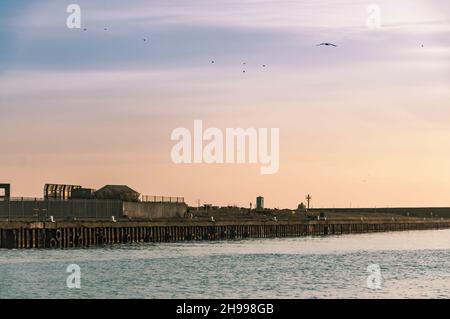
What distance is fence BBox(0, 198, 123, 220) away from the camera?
13188 centimetres

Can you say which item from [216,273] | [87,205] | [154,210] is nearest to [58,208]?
[87,205]

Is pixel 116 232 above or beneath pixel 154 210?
beneath

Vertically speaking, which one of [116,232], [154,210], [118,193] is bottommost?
[116,232]

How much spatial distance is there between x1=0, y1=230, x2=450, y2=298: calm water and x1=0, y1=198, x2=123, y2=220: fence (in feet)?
51.5

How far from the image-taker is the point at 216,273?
291 ft

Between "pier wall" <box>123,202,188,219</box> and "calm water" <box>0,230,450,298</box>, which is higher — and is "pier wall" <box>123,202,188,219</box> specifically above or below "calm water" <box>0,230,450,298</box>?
above

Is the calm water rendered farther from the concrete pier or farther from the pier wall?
the pier wall

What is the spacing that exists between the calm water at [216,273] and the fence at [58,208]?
15.7 metres

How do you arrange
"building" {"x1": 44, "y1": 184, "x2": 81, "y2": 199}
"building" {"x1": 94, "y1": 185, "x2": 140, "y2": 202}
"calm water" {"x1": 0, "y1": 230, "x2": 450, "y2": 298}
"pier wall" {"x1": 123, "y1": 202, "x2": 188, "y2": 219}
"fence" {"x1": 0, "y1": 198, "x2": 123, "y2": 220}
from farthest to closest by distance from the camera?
"building" {"x1": 94, "y1": 185, "x2": 140, "y2": 202} → "pier wall" {"x1": 123, "y1": 202, "x2": 188, "y2": 219} → "building" {"x1": 44, "y1": 184, "x2": 81, "y2": 199} → "fence" {"x1": 0, "y1": 198, "x2": 123, "y2": 220} → "calm water" {"x1": 0, "y1": 230, "x2": 450, "y2": 298}

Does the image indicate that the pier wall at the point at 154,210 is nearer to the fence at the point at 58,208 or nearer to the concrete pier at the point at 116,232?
the fence at the point at 58,208

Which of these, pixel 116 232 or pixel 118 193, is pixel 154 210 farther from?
pixel 116 232

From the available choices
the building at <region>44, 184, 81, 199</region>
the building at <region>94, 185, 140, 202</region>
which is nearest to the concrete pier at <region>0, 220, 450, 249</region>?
the building at <region>94, 185, 140, 202</region>

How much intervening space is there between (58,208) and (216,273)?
180 ft
